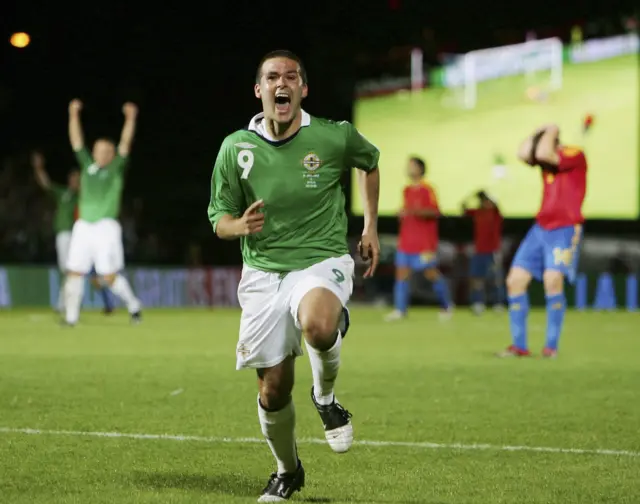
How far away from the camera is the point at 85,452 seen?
21.9 feet

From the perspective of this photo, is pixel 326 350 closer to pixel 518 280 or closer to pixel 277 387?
pixel 277 387

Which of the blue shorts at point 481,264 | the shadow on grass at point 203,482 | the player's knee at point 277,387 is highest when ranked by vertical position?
the player's knee at point 277,387

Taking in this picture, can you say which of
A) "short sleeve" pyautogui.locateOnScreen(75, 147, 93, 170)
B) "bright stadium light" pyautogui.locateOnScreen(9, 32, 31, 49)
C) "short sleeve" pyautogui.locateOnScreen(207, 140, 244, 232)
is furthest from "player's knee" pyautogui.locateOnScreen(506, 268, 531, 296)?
"bright stadium light" pyautogui.locateOnScreen(9, 32, 31, 49)

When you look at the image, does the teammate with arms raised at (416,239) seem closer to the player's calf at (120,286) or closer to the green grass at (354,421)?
the player's calf at (120,286)

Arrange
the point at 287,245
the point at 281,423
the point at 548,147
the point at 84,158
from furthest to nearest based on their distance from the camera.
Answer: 1. the point at 84,158
2. the point at 548,147
3. the point at 287,245
4. the point at 281,423

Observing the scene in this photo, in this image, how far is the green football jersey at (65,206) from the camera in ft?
65.6

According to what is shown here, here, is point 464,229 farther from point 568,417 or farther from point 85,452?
point 85,452

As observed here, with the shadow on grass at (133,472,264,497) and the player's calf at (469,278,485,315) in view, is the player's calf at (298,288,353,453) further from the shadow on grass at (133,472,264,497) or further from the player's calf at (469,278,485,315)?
the player's calf at (469,278,485,315)

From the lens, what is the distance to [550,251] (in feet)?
38.7

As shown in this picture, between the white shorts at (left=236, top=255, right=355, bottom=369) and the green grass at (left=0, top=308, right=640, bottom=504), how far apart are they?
0.62 meters

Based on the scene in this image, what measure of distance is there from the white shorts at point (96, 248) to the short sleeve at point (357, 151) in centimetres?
1036

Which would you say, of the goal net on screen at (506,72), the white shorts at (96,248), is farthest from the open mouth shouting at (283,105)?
the goal net on screen at (506,72)

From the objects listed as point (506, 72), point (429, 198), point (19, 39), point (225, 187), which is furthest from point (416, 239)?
point (225, 187)

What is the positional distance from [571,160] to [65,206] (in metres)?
10.2
